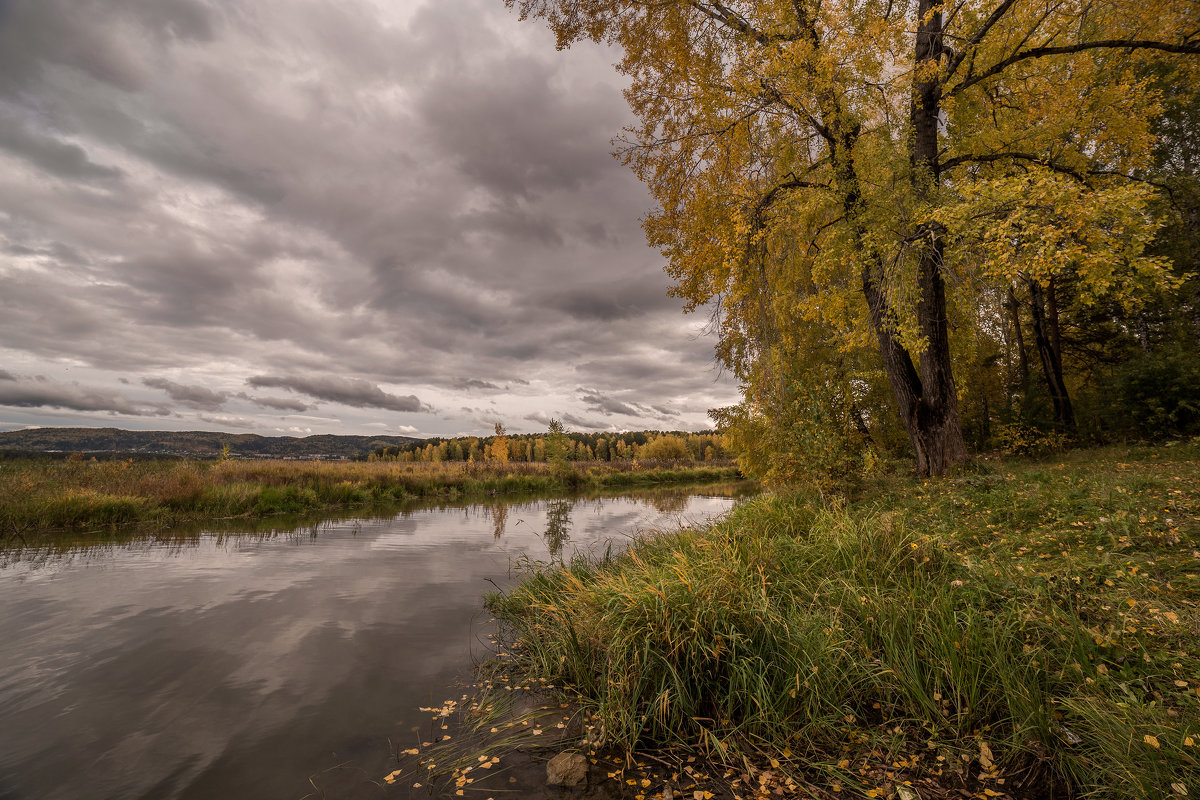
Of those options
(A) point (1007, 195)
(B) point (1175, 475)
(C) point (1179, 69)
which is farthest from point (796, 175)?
(B) point (1175, 475)

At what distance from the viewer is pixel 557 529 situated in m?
14.3

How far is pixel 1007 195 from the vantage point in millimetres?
7457

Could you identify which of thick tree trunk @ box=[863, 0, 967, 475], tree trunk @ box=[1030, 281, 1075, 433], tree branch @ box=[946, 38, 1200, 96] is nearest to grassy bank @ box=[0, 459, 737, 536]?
thick tree trunk @ box=[863, 0, 967, 475]

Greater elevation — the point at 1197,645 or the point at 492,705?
the point at 1197,645

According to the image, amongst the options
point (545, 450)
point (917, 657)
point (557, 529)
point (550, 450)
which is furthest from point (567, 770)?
point (545, 450)

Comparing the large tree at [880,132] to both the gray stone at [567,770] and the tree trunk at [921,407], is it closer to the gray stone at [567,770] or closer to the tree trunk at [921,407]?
the tree trunk at [921,407]

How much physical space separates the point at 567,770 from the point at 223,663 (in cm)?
445

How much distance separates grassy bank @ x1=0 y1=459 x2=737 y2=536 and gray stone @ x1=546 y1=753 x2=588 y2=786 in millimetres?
15024

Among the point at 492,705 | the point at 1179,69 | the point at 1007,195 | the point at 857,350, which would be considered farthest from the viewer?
the point at 857,350

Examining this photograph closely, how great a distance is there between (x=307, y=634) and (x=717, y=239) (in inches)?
428

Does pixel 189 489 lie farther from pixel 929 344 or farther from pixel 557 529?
pixel 929 344

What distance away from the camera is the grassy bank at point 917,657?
312 cm

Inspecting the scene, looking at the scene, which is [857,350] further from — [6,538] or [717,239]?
[6,538]

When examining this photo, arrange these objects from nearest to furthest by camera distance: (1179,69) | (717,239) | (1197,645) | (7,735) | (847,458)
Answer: (1197,645) < (7,735) < (847,458) < (1179,69) < (717,239)
